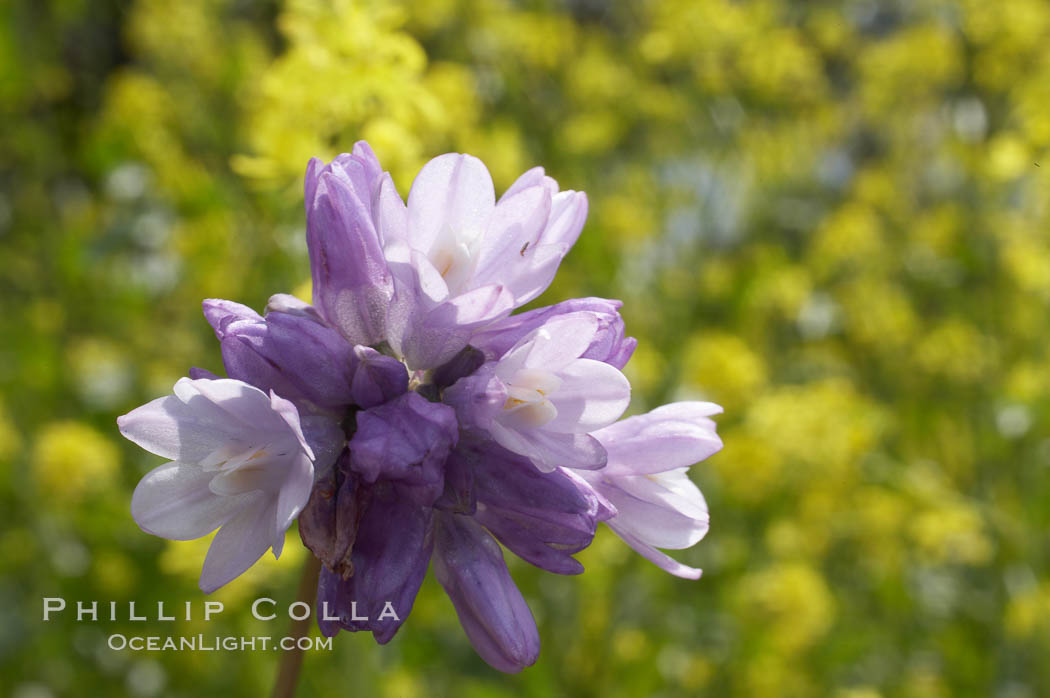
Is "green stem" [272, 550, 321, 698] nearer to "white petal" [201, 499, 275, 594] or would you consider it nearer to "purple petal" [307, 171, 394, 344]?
"white petal" [201, 499, 275, 594]

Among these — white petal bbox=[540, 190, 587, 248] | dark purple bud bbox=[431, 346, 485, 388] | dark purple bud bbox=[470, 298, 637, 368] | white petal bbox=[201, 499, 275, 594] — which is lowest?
white petal bbox=[201, 499, 275, 594]

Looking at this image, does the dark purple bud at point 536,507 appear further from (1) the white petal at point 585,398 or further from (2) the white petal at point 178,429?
(2) the white petal at point 178,429

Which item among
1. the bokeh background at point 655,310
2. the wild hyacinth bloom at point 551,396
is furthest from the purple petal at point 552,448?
the bokeh background at point 655,310

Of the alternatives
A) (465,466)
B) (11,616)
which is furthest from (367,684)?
(11,616)

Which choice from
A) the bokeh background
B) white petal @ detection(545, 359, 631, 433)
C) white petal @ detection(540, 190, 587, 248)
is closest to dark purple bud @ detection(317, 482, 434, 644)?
white petal @ detection(545, 359, 631, 433)

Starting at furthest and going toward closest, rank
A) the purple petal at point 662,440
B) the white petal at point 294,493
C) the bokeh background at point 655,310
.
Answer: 1. the bokeh background at point 655,310
2. the purple petal at point 662,440
3. the white petal at point 294,493

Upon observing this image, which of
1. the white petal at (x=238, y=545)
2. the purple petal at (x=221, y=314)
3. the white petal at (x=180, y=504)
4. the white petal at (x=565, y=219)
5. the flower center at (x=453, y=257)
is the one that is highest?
the white petal at (x=565, y=219)

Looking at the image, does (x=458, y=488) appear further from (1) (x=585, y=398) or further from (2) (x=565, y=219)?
(2) (x=565, y=219)
